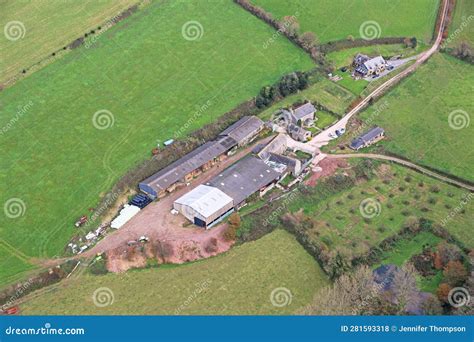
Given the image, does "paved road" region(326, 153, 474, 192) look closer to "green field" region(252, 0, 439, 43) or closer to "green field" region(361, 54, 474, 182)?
"green field" region(361, 54, 474, 182)

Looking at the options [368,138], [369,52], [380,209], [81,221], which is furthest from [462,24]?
[81,221]

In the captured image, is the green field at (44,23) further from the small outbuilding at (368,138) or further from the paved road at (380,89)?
the small outbuilding at (368,138)

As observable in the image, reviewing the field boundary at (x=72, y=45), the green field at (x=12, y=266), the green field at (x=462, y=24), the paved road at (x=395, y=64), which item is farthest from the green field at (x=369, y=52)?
the green field at (x=12, y=266)

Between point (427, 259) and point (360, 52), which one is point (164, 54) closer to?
point (360, 52)

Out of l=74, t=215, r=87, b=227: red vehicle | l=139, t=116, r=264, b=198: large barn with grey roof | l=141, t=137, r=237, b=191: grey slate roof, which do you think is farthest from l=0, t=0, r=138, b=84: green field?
l=139, t=116, r=264, b=198: large barn with grey roof

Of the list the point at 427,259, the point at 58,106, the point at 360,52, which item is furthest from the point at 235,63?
the point at 427,259

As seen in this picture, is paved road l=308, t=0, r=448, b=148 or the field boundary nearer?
paved road l=308, t=0, r=448, b=148
